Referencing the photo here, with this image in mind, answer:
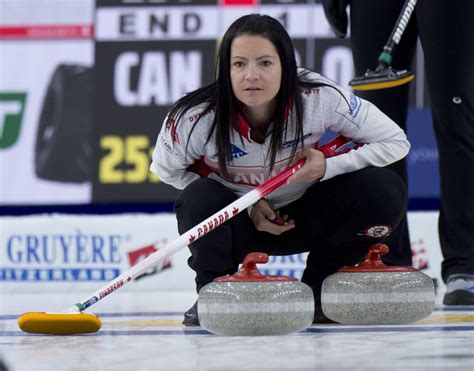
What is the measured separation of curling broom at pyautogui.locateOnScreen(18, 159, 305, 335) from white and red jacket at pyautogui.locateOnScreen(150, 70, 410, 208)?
0.07 meters

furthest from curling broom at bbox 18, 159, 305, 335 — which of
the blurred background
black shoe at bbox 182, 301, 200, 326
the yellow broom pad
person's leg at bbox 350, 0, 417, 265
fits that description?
the blurred background

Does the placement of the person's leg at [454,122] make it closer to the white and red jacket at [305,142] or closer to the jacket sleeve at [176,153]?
the white and red jacket at [305,142]

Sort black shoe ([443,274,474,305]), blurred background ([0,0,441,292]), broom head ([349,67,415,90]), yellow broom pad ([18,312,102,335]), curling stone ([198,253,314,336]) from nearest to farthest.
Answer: curling stone ([198,253,314,336]), yellow broom pad ([18,312,102,335]), broom head ([349,67,415,90]), black shoe ([443,274,474,305]), blurred background ([0,0,441,292])

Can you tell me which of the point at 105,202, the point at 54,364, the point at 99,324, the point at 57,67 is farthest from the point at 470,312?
the point at 57,67

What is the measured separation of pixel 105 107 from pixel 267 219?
2100 millimetres

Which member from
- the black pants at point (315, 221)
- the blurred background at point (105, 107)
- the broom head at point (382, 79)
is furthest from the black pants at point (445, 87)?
the blurred background at point (105, 107)

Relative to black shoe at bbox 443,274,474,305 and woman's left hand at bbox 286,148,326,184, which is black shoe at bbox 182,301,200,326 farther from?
black shoe at bbox 443,274,474,305

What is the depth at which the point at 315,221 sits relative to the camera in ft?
7.36

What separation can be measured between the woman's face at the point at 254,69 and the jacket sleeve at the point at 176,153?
0.50ft

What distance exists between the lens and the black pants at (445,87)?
8.77 ft

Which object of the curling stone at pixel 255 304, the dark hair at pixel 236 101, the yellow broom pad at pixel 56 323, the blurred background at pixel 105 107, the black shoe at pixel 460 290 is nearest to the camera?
the curling stone at pixel 255 304

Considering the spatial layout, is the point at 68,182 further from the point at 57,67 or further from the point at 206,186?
the point at 206,186

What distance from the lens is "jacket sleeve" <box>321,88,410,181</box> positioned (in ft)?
7.03

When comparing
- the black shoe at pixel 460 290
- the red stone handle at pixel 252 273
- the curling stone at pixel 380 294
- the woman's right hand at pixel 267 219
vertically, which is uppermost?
the woman's right hand at pixel 267 219
